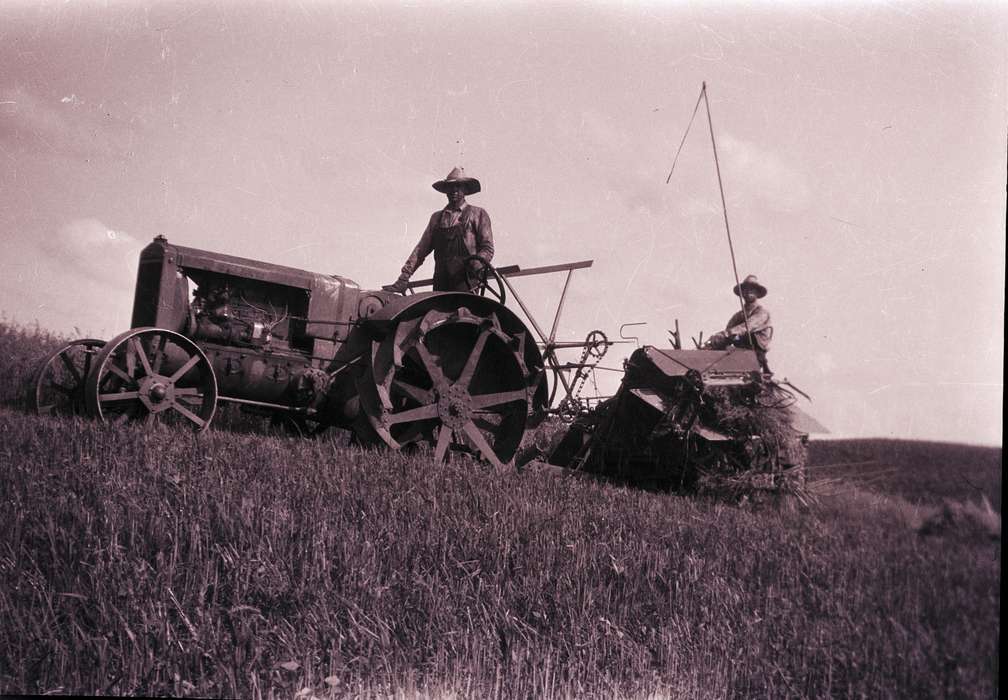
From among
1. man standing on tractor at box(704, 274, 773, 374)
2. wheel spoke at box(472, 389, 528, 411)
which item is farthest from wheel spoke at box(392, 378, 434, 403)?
man standing on tractor at box(704, 274, 773, 374)

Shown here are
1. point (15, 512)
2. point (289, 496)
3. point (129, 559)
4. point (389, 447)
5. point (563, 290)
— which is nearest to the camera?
point (129, 559)

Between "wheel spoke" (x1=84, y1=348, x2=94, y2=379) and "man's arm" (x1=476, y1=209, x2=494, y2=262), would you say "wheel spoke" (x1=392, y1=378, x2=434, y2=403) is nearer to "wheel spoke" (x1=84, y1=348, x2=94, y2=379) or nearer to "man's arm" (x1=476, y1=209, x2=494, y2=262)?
"man's arm" (x1=476, y1=209, x2=494, y2=262)

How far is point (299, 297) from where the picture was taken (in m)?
5.85

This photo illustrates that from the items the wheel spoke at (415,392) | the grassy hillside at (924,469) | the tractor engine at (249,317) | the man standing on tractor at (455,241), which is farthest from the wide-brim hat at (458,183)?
the grassy hillside at (924,469)

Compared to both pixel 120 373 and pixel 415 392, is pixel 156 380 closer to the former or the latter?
pixel 120 373

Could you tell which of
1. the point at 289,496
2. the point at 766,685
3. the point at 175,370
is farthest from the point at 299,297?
the point at 766,685

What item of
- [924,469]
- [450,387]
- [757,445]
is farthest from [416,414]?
[924,469]

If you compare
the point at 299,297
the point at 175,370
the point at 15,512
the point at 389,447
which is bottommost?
the point at 15,512

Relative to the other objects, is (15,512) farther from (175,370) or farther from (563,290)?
(563,290)

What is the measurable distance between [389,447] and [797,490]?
2879 millimetres

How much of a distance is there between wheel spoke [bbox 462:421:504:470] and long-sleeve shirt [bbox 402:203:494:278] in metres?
1.46

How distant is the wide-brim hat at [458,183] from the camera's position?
5.98 m

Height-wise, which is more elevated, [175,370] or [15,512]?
[175,370]

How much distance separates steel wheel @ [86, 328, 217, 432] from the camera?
4738mm
